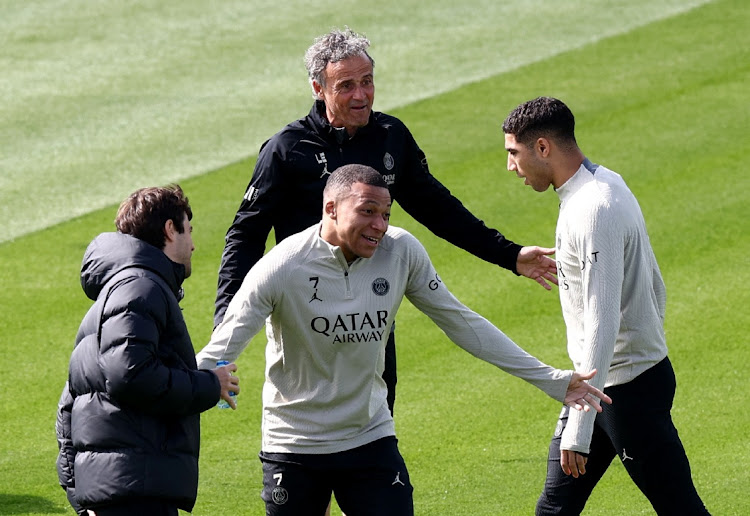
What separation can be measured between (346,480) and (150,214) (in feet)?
4.77

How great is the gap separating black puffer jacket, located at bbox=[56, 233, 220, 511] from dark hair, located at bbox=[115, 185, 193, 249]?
74 millimetres

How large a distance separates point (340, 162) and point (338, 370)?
1348 mm

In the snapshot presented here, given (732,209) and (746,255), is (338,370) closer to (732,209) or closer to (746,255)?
(746,255)

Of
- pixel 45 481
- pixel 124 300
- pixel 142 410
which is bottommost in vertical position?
pixel 45 481

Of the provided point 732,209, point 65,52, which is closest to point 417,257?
point 732,209

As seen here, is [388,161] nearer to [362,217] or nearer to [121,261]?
[362,217]

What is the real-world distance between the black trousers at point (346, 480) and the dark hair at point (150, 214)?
1.14m

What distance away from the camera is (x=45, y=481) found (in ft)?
Result: 27.9

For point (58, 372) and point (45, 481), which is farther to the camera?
point (58, 372)

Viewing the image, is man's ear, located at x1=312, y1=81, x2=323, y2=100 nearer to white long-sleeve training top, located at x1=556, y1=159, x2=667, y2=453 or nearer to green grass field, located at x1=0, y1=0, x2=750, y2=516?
white long-sleeve training top, located at x1=556, y1=159, x2=667, y2=453

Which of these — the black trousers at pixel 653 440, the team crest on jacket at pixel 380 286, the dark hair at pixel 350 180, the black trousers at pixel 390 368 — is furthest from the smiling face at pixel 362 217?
the black trousers at pixel 653 440

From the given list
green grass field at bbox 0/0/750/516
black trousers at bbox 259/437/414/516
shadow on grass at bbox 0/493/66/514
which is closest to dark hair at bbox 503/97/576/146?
black trousers at bbox 259/437/414/516

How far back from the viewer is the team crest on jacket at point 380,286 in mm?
5586

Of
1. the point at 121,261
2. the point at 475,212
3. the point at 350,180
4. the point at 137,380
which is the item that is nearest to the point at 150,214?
the point at 121,261
